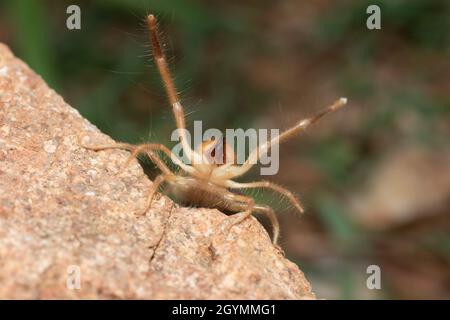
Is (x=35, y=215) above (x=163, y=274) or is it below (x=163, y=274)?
above

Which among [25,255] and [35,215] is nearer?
[25,255]

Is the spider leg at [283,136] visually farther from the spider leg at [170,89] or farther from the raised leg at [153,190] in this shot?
the raised leg at [153,190]

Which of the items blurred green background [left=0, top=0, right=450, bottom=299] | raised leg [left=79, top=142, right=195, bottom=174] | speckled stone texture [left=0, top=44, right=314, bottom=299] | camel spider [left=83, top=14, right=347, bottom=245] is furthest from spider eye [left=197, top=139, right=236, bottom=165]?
blurred green background [left=0, top=0, right=450, bottom=299]

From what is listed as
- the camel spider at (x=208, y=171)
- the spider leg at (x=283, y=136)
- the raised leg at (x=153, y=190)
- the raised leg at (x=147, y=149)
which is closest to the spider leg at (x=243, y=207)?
the camel spider at (x=208, y=171)

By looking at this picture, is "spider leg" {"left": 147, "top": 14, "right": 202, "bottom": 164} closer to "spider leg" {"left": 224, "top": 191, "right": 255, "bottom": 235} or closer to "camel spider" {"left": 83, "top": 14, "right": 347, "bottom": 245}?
"camel spider" {"left": 83, "top": 14, "right": 347, "bottom": 245}

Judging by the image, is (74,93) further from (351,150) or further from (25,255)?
(25,255)

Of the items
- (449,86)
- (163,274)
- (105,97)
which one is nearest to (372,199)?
(449,86)

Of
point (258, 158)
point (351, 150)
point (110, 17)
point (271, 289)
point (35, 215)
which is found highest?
point (110, 17)
